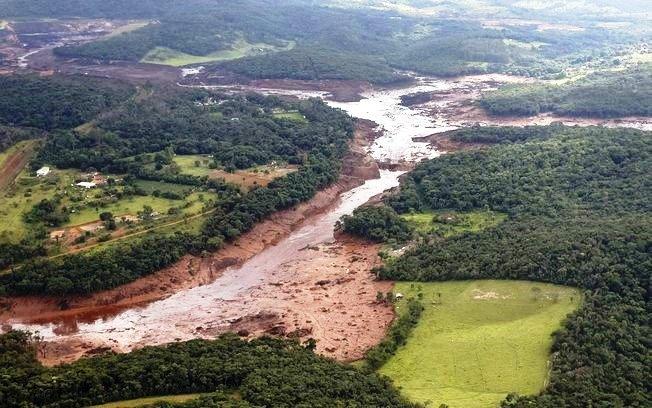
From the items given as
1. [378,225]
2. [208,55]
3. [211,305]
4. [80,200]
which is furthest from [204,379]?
[208,55]

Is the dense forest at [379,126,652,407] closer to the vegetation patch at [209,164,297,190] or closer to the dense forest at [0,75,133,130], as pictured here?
the vegetation patch at [209,164,297,190]

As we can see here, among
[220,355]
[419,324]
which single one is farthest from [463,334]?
[220,355]

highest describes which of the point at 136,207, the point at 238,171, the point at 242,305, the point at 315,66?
the point at 315,66

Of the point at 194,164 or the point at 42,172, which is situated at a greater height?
the point at 42,172

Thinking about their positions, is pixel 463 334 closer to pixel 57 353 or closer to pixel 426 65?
pixel 57 353

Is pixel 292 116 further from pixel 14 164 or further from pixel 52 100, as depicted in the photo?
pixel 14 164

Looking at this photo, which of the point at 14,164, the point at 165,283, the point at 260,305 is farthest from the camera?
the point at 14,164

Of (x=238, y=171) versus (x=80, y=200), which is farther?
(x=238, y=171)

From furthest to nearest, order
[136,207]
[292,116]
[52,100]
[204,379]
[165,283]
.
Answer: [292,116]
[52,100]
[136,207]
[165,283]
[204,379]
